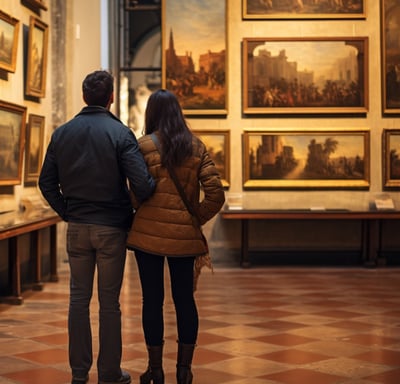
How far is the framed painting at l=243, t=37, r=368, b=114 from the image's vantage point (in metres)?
17.3

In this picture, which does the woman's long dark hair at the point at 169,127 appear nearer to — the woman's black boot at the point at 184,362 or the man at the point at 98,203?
the man at the point at 98,203

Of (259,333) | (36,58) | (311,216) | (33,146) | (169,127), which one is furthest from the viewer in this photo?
(311,216)

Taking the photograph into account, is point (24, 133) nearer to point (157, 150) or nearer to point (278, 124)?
point (278, 124)

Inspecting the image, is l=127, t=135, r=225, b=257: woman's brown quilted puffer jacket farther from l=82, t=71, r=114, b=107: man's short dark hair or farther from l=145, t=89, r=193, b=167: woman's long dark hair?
l=82, t=71, r=114, b=107: man's short dark hair

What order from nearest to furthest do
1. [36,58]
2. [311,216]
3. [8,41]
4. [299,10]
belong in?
[8,41]
[36,58]
[311,216]
[299,10]

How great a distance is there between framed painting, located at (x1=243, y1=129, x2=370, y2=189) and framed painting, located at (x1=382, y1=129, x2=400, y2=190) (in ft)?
1.00

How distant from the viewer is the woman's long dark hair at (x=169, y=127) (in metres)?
6.53

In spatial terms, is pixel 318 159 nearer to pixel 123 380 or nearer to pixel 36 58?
pixel 36 58

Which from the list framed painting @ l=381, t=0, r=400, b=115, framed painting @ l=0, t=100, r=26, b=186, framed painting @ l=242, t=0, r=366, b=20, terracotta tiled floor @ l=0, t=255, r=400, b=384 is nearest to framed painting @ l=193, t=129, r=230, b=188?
framed painting @ l=242, t=0, r=366, b=20

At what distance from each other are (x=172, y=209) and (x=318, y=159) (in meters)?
11.1

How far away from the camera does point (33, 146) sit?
46.2ft

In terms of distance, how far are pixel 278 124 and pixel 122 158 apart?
36.3 ft

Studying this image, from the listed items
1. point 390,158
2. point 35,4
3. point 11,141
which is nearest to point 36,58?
point 35,4

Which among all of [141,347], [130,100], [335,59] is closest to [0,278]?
[141,347]
